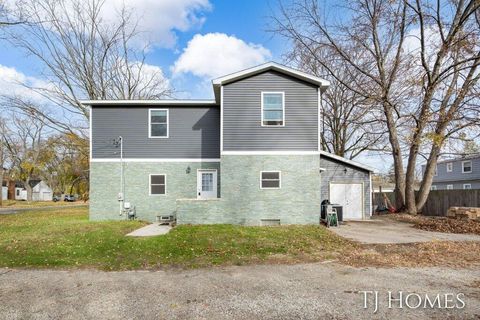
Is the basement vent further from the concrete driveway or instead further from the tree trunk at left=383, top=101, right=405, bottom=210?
the tree trunk at left=383, top=101, right=405, bottom=210

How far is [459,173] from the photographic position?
33594 mm

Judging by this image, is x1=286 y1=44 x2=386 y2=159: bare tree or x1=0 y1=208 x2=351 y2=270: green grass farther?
x1=286 y1=44 x2=386 y2=159: bare tree

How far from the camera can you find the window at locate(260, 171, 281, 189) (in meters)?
13.0

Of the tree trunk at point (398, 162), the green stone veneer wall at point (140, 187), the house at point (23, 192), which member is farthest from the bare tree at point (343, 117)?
the house at point (23, 192)

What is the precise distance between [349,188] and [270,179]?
6.15m

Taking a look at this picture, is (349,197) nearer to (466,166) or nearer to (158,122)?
(158,122)

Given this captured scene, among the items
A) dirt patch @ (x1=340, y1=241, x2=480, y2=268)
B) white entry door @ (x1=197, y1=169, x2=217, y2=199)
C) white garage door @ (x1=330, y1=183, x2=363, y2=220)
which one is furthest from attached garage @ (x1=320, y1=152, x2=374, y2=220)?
dirt patch @ (x1=340, y1=241, x2=480, y2=268)

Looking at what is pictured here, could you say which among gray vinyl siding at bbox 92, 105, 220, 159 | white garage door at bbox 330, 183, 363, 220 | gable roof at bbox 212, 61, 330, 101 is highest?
gable roof at bbox 212, 61, 330, 101

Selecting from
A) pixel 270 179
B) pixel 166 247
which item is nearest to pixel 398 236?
pixel 270 179

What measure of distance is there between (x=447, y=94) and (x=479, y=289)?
14.6 metres

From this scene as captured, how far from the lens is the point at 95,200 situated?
14688mm

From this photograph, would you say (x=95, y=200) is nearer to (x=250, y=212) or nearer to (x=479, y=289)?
(x=250, y=212)

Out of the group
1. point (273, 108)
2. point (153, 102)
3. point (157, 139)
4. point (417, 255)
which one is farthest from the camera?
point (157, 139)

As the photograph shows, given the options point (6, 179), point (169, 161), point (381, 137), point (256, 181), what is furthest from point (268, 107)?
point (6, 179)
